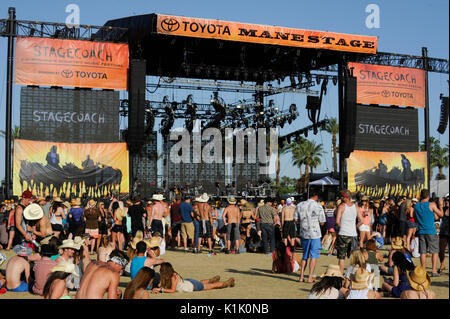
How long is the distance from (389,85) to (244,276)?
880 inches

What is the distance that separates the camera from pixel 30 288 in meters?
8.52

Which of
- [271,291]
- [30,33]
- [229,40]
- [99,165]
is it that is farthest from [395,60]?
[271,291]

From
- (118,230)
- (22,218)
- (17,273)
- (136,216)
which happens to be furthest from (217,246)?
(17,273)

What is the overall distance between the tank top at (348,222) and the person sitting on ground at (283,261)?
1.55m

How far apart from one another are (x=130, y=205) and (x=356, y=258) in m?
7.64

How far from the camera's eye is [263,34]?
2659 centimetres

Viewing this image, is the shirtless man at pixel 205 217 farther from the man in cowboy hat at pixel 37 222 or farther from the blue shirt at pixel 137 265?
the blue shirt at pixel 137 265

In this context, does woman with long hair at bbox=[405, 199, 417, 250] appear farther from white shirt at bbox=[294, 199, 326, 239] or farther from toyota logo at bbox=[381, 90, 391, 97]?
toyota logo at bbox=[381, 90, 391, 97]

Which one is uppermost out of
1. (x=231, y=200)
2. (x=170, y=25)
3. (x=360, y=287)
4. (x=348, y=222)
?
(x=170, y=25)

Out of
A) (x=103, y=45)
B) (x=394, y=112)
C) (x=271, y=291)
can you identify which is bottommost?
(x=271, y=291)

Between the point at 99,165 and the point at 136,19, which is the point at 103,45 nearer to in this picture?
the point at 136,19

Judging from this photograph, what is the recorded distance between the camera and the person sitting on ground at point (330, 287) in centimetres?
652

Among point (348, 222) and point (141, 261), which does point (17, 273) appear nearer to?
point (141, 261)

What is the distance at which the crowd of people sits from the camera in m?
6.75
